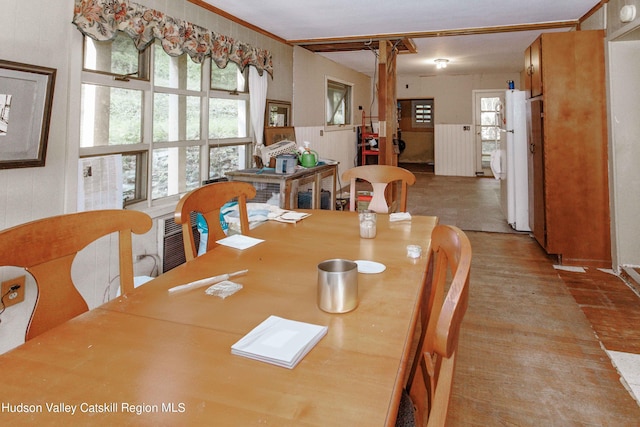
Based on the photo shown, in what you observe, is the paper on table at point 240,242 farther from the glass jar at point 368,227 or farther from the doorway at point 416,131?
the doorway at point 416,131

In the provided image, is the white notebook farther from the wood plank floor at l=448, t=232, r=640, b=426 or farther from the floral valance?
the floral valance

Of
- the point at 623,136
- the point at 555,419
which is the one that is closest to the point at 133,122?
the point at 555,419

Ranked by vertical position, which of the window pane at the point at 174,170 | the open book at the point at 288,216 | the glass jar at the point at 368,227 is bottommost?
the glass jar at the point at 368,227

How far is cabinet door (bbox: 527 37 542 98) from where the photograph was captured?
3676 millimetres

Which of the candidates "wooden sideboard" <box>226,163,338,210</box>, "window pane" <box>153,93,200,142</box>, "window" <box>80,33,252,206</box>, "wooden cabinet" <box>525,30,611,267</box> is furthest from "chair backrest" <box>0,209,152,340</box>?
"wooden cabinet" <box>525,30,611,267</box>

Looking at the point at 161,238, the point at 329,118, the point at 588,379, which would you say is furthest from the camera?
the point at 329,118

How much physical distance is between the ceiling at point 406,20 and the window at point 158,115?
69 centimetres

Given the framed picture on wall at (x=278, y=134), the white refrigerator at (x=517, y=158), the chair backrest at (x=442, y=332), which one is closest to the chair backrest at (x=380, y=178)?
the chair backrest at (x=442, y=332)

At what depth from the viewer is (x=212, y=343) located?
0.91 m

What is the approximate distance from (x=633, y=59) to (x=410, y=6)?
75.9 inches

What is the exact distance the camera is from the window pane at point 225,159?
13.1 feet

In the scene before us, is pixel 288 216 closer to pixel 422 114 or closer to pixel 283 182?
pixel 283 182

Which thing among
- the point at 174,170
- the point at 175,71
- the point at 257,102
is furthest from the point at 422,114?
the point at 174,170

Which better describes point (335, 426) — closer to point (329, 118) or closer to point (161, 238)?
point (161, 238)
